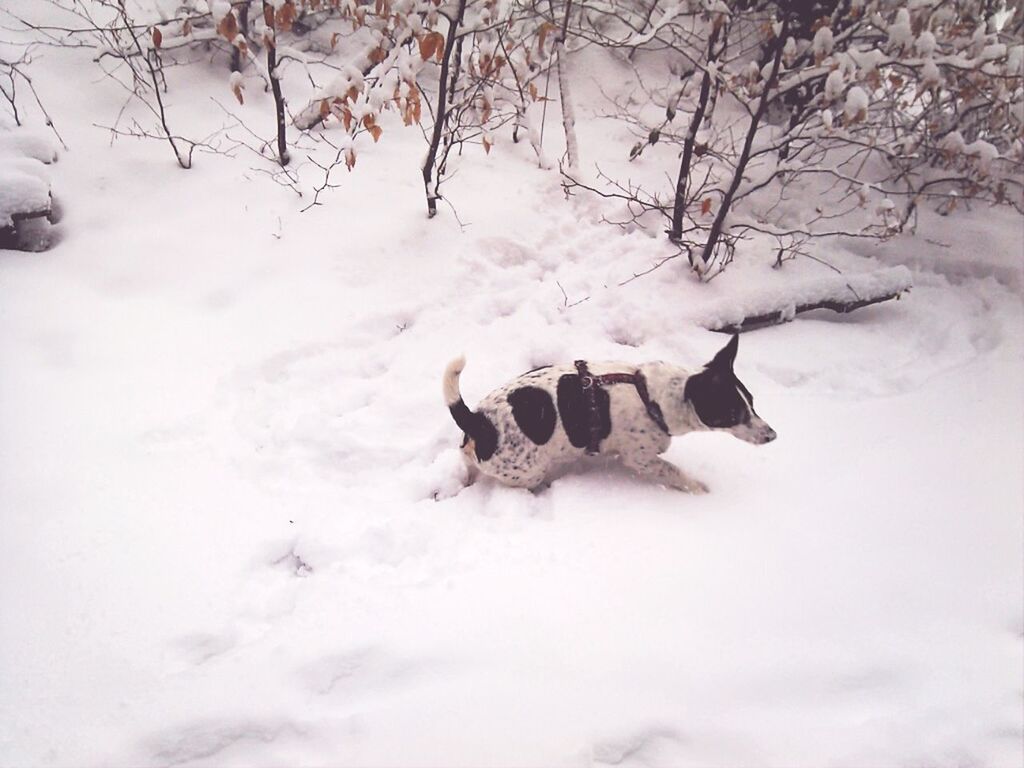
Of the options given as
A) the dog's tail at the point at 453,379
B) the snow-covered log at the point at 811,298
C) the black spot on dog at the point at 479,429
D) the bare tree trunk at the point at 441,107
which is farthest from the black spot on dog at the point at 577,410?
the bare tree trunk at the point at 441,107

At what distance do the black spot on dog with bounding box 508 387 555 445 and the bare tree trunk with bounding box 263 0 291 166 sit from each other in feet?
8.87

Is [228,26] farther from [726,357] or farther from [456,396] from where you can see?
[726,357]

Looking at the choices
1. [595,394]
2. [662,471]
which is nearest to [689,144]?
[595,394]

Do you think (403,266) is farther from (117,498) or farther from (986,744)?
(986,744)

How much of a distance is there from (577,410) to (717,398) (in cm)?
54

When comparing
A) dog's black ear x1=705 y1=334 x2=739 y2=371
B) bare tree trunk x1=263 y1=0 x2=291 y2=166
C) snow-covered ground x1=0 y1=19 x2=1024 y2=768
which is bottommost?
snow-covered ground x1=0 y1=19 x2=1024 y2=768

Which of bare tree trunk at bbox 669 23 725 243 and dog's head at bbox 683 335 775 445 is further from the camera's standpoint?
bare tree trunk at bbox 669 23 725 243

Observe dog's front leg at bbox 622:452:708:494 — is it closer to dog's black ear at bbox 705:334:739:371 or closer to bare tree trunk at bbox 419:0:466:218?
dog's black ear at bbox 705:334:739:371

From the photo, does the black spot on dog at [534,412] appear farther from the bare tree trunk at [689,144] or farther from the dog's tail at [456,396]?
the bare tree trunk at [689,144]

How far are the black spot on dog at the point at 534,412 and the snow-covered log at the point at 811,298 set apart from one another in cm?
160

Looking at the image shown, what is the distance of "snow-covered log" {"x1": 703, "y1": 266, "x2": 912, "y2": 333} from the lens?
3.43m

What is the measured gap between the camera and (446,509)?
2.29 metres

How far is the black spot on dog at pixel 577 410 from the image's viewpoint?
228 cm

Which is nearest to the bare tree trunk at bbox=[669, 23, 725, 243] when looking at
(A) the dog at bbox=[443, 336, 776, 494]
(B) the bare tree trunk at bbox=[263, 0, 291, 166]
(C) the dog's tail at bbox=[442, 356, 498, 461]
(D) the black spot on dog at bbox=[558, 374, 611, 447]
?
(A) the dog at bbox=[443, 336, 776, 494]
